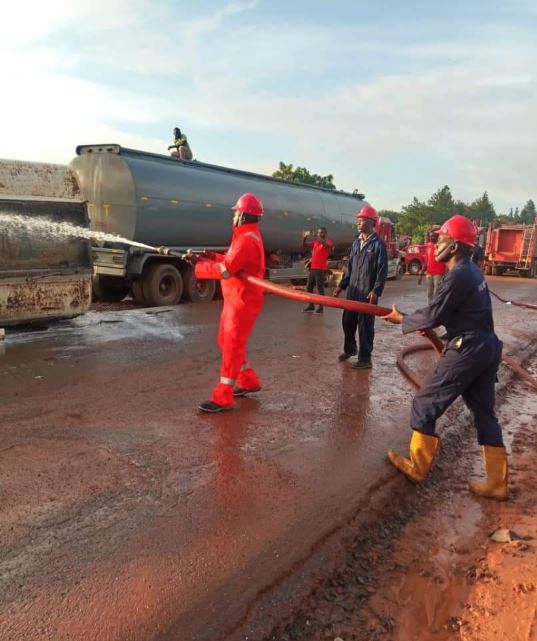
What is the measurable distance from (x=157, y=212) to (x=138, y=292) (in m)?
1.82

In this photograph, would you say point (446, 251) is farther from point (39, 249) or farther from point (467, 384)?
point (39, 249)

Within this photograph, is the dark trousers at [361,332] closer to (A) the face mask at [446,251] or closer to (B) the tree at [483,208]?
(A) the face mask at [446,251]

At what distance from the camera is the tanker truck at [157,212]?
1102cm

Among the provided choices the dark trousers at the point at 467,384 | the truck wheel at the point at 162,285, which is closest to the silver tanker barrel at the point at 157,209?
the truck wheel at the point at 162,285

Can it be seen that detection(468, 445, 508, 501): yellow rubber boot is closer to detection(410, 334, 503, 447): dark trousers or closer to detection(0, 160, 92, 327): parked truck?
detection(410, 334, 503, 447): dark trousers

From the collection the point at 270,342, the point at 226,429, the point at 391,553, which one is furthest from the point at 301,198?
the point at 391,553

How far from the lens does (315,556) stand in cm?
282

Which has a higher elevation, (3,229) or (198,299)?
(3,229)

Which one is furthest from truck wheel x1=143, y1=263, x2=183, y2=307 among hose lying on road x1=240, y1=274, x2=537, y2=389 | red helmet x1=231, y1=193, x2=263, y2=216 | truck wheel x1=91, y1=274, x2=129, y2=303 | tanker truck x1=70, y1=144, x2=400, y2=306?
hose lying on road x1=240, y1=274, x2=537, y2=389

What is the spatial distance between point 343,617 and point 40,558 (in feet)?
4.86

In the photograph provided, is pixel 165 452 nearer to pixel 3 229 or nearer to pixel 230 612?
pixel 230 612

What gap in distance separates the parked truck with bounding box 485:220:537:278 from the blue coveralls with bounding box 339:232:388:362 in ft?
76.1

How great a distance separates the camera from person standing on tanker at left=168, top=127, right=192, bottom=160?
524 inches

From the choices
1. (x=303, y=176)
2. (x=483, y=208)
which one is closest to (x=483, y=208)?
(x=483, y=208)
